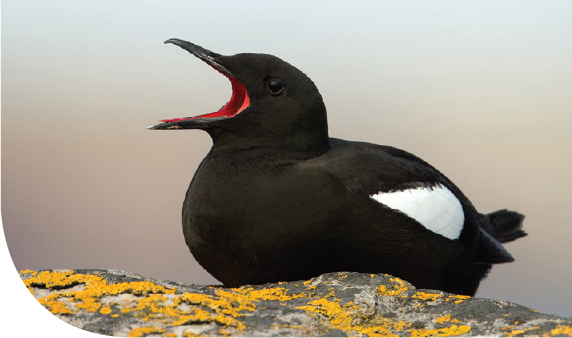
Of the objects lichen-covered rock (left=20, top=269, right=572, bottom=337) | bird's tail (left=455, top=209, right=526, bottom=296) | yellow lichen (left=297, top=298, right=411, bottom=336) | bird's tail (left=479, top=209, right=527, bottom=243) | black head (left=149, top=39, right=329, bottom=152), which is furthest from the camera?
bird's tail (left=479, top=209, right=527, bottom=243)

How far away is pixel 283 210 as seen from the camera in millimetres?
5086

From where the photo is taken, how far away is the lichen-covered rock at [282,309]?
3406 mm

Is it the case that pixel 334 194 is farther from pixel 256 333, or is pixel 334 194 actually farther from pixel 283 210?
pixel 256 333

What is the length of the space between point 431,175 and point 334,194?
1.36m

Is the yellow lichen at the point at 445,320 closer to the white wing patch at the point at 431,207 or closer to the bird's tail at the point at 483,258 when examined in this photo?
the white wing patch at the point at 431,207

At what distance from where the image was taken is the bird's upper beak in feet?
18.2

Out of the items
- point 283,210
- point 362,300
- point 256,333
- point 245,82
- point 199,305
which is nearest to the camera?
point 256,333

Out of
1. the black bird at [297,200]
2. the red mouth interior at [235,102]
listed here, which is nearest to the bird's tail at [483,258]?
the black bird at [297,200]

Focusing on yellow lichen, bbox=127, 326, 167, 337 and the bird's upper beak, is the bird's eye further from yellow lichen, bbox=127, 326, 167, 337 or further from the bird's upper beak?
yellow lichen, bbox=127, 326, 167, 337

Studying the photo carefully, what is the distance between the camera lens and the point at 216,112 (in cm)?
573

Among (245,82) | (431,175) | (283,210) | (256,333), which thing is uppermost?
(245,82)

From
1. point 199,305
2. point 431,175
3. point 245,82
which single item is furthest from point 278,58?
point 199,305

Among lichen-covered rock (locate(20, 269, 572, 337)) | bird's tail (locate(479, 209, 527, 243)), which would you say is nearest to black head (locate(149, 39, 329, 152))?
lichen-covered rock (locate(20, 269, 572, 337))

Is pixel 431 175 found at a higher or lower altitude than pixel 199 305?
higher
